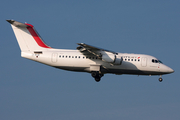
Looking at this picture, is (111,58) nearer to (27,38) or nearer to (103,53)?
(103,53)

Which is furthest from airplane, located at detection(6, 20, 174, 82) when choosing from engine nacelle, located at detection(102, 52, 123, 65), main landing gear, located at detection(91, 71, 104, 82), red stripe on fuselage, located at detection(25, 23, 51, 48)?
red stripe on fuselage, located at detection(25, 23, 51, 48)

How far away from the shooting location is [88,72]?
23.3m

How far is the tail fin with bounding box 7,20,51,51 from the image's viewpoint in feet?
77.9

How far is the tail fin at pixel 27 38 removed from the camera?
77.9 ft

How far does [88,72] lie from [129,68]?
3.91 meters

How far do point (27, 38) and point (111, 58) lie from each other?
8667 mm

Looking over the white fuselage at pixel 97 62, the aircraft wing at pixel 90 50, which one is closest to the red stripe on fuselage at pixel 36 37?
the white fuselage at pixel 97 62

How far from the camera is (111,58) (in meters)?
21.7

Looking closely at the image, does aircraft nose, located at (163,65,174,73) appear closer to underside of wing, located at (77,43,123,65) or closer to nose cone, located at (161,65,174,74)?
nose cone, located at (161,65,174,74)

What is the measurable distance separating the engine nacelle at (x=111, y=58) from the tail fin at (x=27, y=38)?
6.15 m

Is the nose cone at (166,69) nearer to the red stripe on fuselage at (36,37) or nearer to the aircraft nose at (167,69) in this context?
the aircraft nose at (167,69)

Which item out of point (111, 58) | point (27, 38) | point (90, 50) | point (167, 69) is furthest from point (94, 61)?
point (27, 38)

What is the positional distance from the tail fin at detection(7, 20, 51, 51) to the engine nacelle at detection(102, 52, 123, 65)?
20.2ft

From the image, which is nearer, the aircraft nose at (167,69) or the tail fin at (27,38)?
the aircraft nose at (167,69)
